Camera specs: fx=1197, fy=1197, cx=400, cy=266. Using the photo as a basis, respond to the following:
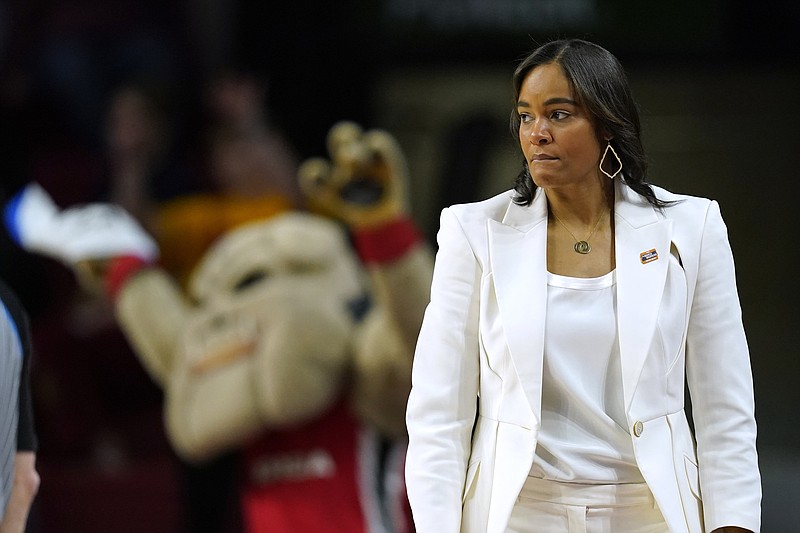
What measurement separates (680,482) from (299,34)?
255 cm

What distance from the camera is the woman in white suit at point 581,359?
5.07 feet

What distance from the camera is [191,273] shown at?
375 centimetres

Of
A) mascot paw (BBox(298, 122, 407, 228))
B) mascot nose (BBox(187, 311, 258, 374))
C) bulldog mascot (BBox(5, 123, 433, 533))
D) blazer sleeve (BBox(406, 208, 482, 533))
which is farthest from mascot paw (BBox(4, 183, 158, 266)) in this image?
blazer sleeve (BBox(406, 208, 482, 533))

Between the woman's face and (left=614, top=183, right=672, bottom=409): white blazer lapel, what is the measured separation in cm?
10

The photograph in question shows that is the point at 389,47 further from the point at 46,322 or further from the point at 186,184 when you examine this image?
the point at 46,322

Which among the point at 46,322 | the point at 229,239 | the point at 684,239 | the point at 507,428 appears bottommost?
the point at 46,322

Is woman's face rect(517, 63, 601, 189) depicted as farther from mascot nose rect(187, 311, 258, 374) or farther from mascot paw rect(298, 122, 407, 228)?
mascot nose rect(187, 311, 258, 374)

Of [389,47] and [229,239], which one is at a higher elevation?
[389,47]

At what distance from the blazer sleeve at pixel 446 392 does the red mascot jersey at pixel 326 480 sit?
1.72 m

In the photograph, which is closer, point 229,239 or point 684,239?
point 684,239

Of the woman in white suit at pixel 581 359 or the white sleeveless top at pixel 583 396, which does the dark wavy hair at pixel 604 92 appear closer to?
the woman in white suit at pixel 581 359

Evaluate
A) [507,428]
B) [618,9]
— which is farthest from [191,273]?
[507,428]

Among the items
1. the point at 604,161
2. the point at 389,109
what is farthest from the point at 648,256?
the point at 389,109

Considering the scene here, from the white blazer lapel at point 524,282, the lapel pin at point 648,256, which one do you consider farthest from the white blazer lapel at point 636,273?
the white blazer lapel at point 524,282
